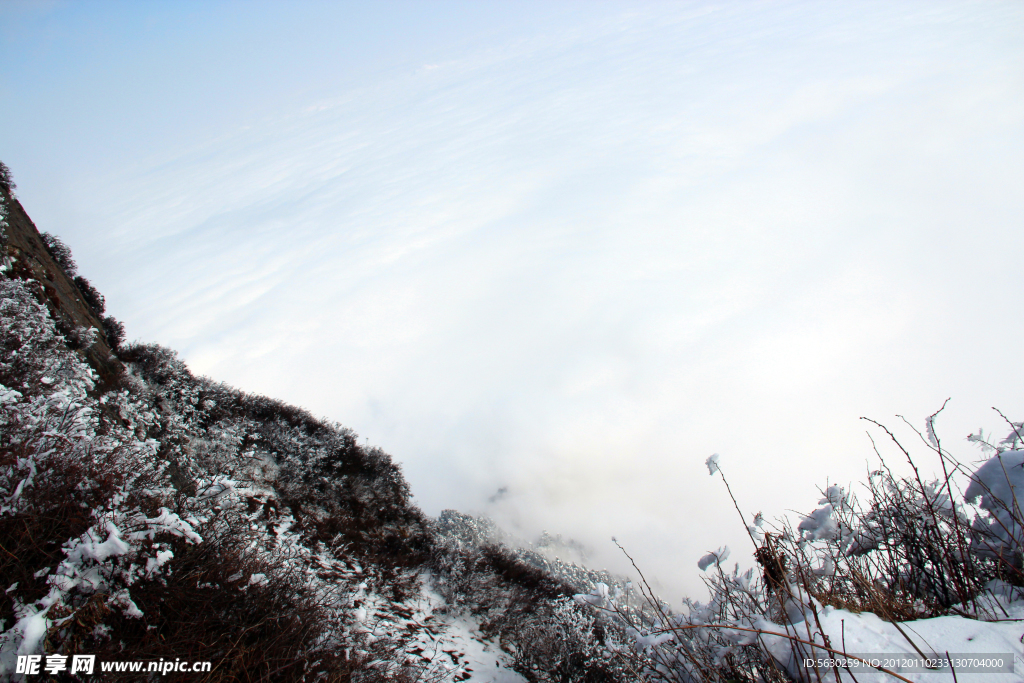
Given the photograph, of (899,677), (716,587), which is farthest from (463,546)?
(899,677)

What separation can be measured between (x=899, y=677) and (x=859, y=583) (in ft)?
2.67

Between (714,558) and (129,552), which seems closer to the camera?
(714,558)

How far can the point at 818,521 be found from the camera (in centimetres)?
238

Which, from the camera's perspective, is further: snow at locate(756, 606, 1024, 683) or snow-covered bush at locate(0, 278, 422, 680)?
snow-covered bush at locate(0, 278, 422, 680)

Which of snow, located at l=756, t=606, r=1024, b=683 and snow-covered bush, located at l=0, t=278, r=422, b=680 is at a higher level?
snow-covered bush, located at l=0, t=278, r=422, b=680

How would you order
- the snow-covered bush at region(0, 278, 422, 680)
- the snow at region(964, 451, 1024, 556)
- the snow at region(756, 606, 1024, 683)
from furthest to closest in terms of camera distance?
the snow-covered bush at region(0, 278, 422, 680) < the snow at region(964, 451, 1024, 556) < the snow at region(756, 606, 1024, 683)

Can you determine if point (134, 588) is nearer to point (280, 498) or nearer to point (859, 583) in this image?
point (859, 583)

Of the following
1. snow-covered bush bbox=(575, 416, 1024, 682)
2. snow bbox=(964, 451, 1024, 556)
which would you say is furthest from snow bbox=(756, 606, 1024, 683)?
snow bbox=(964, 451, 1024, 556)

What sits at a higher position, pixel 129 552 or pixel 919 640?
pixel 129 552

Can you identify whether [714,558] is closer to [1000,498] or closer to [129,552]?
[1000,498]

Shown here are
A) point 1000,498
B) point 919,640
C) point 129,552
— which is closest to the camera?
point 919,640

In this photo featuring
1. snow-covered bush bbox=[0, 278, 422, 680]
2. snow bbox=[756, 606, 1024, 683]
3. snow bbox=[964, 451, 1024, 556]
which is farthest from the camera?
snow-covered bush bbox=[0, 278, 422, 680]

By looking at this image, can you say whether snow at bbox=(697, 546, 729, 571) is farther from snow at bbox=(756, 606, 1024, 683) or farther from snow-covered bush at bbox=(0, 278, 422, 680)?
snow-covered bush at bbox=(0, 278, 422, 680)

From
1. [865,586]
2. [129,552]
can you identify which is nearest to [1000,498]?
[865,586]
